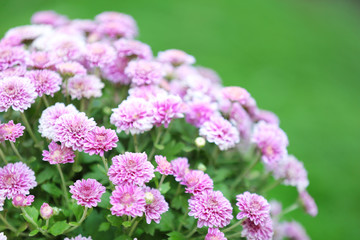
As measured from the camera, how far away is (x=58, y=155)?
1.07 metres

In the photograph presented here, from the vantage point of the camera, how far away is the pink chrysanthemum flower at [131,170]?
1.01 m

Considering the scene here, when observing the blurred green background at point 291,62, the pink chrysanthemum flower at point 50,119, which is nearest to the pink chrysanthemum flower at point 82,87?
the pink chrysanthemum flower at point 50,119

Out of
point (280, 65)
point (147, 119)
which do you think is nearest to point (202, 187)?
point (147, 119)

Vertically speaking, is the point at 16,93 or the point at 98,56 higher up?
the point at 98,56

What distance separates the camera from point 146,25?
4.90 metres

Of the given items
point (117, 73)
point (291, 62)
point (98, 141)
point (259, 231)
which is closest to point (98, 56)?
point (117, 73)

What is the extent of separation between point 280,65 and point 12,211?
4.19 meters

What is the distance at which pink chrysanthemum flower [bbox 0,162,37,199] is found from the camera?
3.51 ft

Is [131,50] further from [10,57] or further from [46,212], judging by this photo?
[46,212]

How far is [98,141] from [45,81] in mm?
334

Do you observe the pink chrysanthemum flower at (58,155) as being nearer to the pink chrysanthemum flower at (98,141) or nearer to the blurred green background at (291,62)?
the pink chrysanthemum flower at (98,141)

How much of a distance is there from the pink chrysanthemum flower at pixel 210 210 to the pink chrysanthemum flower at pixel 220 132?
251 mm

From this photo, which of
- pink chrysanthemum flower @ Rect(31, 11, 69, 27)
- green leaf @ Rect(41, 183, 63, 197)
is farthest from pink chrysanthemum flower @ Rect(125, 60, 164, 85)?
pink chrysanthemum flower @ Rect(31, 11, 69, 27)

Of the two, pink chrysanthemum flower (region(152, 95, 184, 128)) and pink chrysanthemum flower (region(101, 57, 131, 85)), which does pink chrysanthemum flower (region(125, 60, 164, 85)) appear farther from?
pink chrysanthemum flower (region(152, 95, 184, 128))
